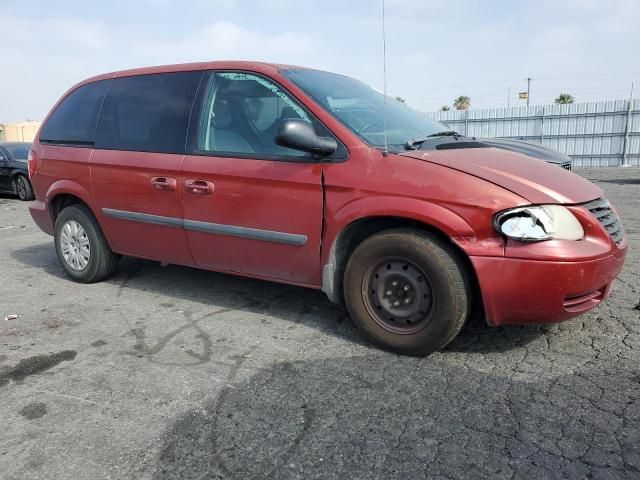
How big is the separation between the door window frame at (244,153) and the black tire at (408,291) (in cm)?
57

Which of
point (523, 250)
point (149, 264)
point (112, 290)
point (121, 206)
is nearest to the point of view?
point (523, 250)

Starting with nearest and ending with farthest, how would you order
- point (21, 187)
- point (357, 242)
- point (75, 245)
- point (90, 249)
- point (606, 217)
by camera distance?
point (606, 217) → point (357, 242) → point (90, 249) → point (75, 245) → point (21, 187)

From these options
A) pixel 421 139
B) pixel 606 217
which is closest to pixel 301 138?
pixel 421 139

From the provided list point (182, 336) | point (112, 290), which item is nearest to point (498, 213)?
point (182, 336)

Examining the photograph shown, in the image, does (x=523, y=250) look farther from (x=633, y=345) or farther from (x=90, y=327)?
(x=90, y=327)

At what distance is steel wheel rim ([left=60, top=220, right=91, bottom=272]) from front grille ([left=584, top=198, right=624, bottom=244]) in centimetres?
396

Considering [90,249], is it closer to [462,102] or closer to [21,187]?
[21,187]

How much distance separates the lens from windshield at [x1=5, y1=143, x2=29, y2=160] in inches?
469

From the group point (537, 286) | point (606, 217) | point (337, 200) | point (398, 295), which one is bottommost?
point (398, 295)

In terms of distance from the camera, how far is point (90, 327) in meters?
3.63

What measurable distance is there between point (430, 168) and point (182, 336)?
193cm

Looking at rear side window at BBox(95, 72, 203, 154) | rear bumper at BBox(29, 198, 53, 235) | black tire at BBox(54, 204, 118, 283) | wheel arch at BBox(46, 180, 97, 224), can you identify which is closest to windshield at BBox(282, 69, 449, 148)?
rear side window at BBox(95, 72, 203, 154)

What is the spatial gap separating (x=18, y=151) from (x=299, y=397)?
479 inches

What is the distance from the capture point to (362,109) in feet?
11.8
